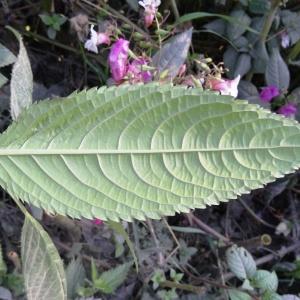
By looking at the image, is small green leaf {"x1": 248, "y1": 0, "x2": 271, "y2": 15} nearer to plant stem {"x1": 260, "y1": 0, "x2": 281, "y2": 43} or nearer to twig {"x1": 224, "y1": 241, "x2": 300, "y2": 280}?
plant stem {"x1": 260, "y1": 0, "x2": 281, "y2": 43}

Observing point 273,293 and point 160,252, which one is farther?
point 160,252

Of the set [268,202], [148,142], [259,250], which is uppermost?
[148,142]

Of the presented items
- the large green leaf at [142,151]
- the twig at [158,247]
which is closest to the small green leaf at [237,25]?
the twig at [158,247]

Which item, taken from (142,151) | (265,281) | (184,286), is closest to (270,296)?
(265,281)

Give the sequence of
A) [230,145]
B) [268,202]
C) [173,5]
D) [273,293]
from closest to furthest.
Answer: [230,145] < [273,293] < [173,5] < [268,202]

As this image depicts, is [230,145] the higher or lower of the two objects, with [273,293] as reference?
higher

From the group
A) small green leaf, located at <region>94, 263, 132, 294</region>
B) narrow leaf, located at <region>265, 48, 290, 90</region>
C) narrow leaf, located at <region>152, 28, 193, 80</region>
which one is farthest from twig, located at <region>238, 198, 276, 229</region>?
narrow leaf, located at <region>152, 28, 193, 80</region>

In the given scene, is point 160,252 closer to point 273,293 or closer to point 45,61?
point 273,293

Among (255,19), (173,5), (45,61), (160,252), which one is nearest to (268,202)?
(160,252)
